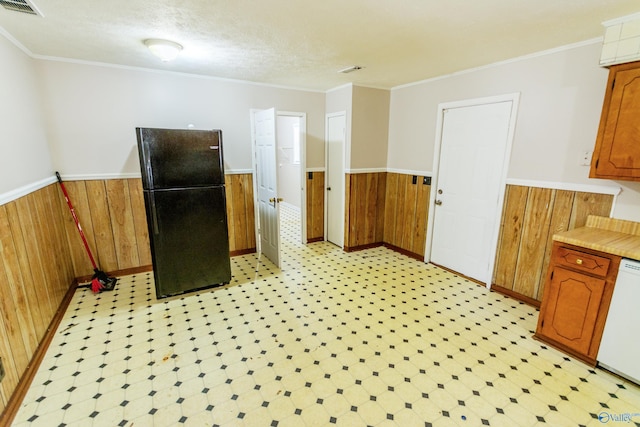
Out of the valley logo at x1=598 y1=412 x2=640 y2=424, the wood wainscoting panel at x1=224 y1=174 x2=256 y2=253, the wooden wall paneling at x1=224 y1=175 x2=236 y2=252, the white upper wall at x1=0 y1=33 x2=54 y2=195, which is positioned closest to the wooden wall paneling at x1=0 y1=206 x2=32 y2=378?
the white upper wall at x1=0 y1=33 x2=54 y2=195

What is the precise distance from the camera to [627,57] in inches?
78.6

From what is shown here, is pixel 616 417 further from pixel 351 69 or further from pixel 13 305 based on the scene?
pixel 13 305

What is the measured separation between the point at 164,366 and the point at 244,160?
272cm

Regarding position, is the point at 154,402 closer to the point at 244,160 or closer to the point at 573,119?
the point at 244,160

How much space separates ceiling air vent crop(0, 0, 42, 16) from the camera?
1795 mm

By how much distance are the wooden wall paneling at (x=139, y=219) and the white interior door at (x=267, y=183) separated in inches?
56.6

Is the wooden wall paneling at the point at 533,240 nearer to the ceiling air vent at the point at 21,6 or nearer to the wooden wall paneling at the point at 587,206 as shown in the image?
the wooden wall paneling at the point at 587,206

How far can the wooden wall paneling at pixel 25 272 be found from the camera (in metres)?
2.06

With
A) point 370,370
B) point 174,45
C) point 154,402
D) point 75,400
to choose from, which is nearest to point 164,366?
point 154,402

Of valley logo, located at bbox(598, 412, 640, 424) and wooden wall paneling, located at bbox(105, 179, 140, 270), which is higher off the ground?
wooden wall paneling, located at bbox(105, 179, 140, 270)

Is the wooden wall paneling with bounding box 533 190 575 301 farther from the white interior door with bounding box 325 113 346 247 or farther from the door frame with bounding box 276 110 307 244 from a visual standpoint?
the door frame with bounding box 276 110 307 244

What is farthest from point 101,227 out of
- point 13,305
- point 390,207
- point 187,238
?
point 390,207

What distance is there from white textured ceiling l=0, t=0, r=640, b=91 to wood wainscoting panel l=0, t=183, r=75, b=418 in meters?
1.38

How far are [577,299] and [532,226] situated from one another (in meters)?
0.92
